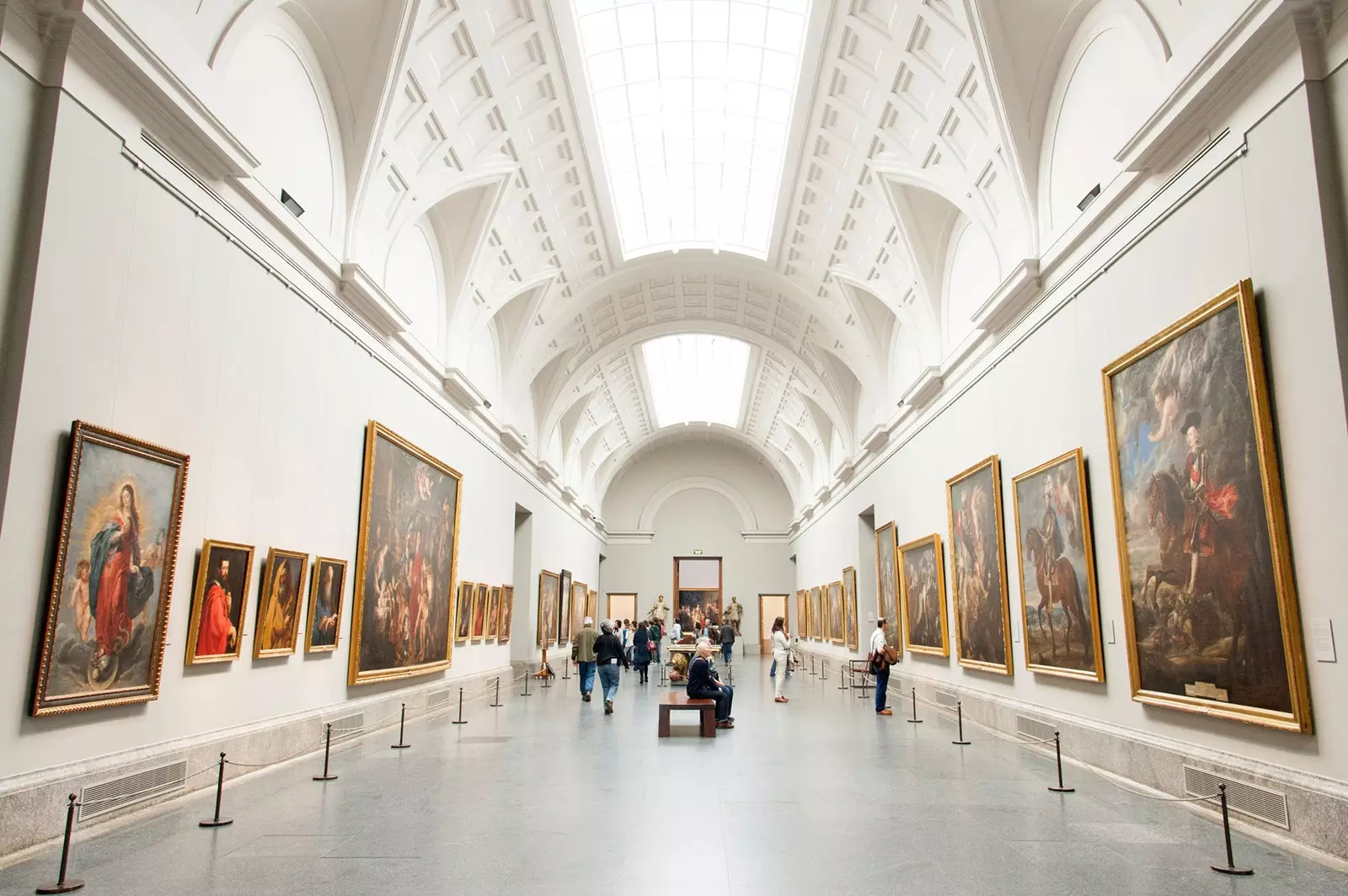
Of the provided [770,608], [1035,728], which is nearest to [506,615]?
[1035,728]

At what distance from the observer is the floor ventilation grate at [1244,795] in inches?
270

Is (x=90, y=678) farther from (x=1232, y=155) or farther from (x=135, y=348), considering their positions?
(x=1232, y=155)

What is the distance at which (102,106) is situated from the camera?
7422mm

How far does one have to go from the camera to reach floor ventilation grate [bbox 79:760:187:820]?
704 centimetres

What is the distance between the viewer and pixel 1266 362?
7137mm

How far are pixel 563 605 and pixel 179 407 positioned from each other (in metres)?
24.4

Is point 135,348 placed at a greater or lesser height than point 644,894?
greater

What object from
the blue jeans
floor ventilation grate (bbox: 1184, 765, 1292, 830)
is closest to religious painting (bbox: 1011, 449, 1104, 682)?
floor ventilation grate (bbox: 1184, 765, 1292, 830)

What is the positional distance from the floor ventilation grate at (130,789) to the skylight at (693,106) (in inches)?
505

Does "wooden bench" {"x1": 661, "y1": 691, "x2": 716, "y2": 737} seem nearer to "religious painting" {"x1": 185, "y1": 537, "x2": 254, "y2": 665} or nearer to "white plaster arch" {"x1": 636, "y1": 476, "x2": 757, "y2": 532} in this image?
"religious painting" {"x1": 185, "y1": 537, "x2": 254, "y2": 665}

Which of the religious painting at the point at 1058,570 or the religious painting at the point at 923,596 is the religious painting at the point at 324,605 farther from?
the religious painting at the point at 923,596

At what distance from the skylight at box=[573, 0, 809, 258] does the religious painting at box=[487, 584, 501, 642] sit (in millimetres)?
10015

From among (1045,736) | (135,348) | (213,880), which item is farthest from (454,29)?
(1045,736)

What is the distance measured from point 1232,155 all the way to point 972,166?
249 inches
